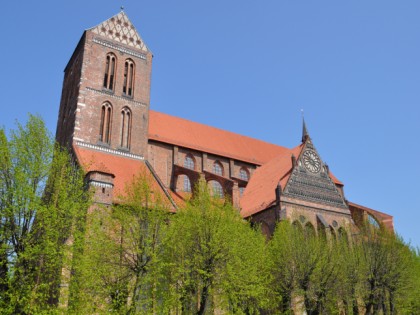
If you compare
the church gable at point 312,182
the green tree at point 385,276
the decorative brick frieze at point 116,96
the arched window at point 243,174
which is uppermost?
the decorative brick frieze at point 116,96

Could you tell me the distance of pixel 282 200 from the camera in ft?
91.7

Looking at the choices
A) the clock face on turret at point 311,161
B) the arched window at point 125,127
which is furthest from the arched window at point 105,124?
the clock face on turret at point 311,161

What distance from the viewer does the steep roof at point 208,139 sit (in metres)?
35.1

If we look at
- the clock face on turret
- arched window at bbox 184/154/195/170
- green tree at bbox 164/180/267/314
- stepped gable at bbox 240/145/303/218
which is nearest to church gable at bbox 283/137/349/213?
the clock face on turret

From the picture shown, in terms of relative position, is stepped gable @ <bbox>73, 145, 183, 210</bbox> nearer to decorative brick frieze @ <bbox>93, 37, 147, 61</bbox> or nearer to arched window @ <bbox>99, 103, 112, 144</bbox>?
arched window @ <bbox>99, 103, 112, 144</bbox>

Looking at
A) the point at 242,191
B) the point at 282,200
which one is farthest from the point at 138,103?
the point at 282,200

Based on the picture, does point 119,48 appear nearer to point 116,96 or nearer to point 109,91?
point 109,91

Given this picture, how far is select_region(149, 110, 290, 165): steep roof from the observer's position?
35.1 meters

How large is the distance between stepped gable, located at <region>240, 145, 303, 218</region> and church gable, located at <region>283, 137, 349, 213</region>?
1.78 ft

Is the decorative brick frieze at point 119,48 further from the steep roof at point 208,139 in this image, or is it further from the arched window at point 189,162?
the arched window at point 189,162

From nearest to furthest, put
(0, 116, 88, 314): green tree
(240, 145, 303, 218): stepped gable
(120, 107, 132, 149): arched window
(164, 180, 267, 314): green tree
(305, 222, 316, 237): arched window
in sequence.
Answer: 1. (0, 116, 88, 314): green tree
2. (164, 180, 267, 314): green tree
3. (305, 222, 316, 237): arched window
4. (240, 145, 303, 218): stepped gable
5. (120, 107, 132, 149): arched window

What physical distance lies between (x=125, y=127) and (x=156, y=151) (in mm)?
2964

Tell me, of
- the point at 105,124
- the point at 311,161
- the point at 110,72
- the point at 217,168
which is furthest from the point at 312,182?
the point at 110,72

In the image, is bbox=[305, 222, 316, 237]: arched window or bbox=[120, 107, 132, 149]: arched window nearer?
bbox=[305, 222, 316, 237]: arched window
